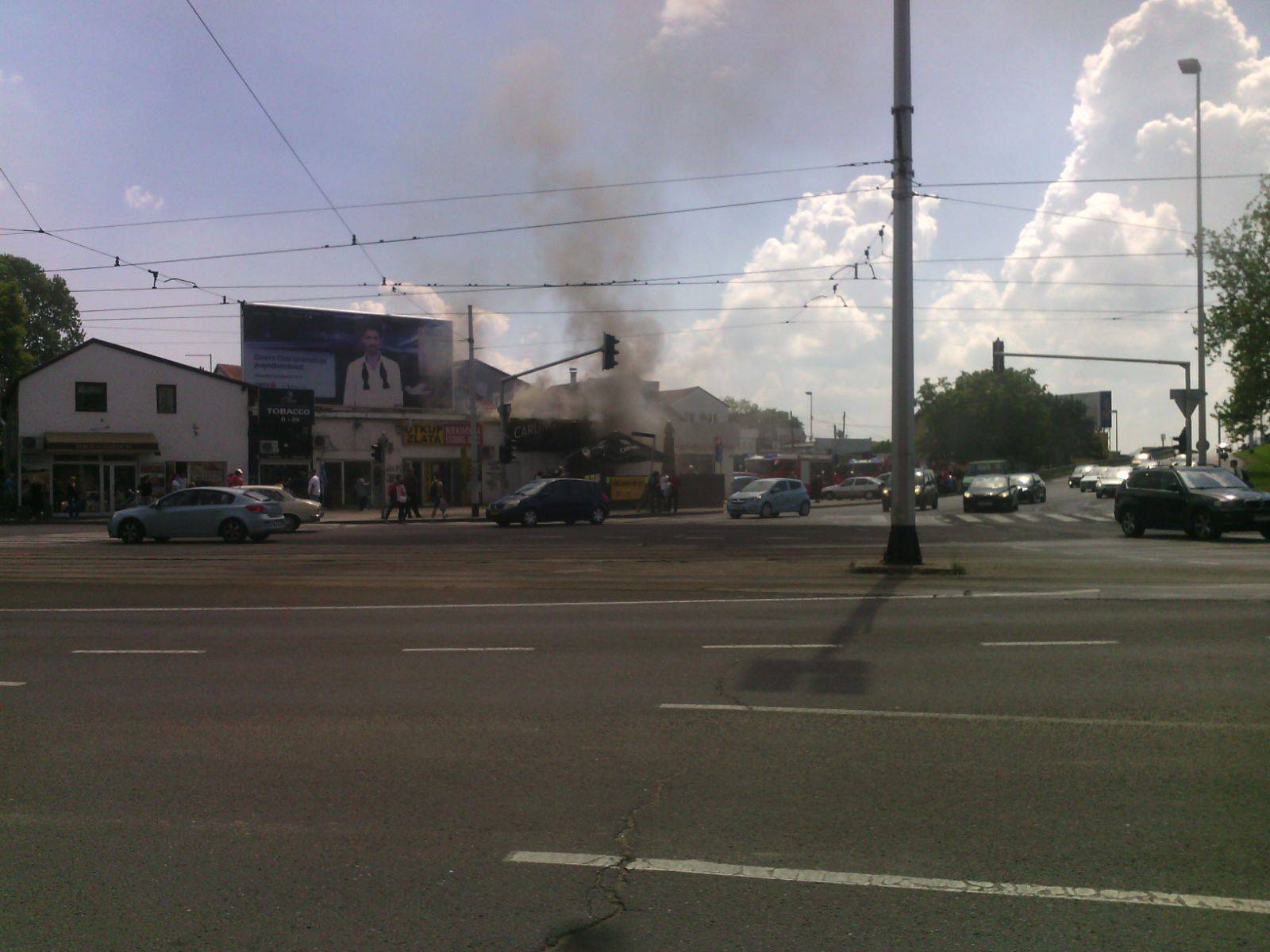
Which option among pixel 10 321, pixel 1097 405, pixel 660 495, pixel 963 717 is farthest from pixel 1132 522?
pixel 1097 405

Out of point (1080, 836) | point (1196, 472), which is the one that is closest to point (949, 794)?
point (1080, 836)

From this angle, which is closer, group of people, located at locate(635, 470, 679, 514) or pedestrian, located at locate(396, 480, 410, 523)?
pedestrian, located at locate(396, 480, 410, 523)

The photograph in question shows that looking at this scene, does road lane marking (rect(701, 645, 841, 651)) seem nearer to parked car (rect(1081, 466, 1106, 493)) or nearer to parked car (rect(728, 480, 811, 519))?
parked car (rect(728, 480, 811, 519))

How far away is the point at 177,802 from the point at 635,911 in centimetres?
258

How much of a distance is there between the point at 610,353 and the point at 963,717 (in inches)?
1084

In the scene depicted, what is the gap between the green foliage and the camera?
109812 millimetres

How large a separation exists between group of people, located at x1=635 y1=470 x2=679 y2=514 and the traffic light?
Result: 12733 mm

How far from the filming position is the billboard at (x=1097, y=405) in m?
134

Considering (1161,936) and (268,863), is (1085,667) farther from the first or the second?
(268,863)

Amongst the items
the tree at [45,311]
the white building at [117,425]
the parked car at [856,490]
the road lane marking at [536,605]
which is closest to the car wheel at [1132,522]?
the road lane marking at [536,605]

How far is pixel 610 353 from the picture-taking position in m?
33.7

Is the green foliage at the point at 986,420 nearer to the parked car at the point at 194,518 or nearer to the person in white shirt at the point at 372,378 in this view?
the person in white shirt at the point at 372,378

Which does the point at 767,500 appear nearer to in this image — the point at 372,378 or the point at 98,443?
the point at 372,378

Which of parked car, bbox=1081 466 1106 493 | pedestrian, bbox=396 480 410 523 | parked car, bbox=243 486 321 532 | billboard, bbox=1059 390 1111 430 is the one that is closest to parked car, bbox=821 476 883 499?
parked car, bbox=1081 466 1106 493
